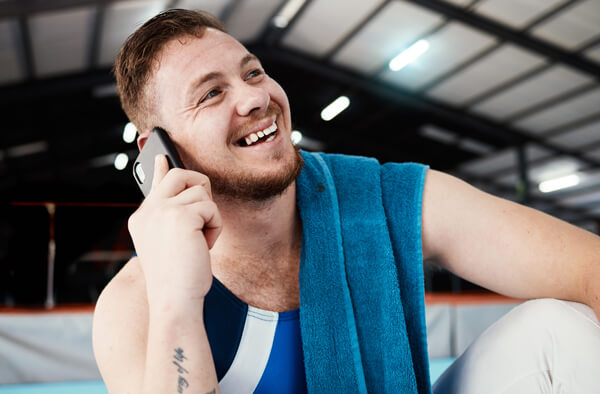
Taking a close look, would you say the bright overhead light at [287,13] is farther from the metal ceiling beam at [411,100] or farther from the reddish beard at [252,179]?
the reddish beard at [252,179]

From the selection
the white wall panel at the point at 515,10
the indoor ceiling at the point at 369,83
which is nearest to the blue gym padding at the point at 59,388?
the indoor ceiling at the point at 369,83

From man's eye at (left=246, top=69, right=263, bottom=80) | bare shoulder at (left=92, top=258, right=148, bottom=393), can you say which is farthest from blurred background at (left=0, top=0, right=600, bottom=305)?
man's eye at (left=246, top=69, right=263, bottom=80)

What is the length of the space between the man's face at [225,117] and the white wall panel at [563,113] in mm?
8437

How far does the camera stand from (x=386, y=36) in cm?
780

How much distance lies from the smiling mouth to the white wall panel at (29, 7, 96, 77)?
5335mm

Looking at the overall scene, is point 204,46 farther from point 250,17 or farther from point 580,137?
point 580,137

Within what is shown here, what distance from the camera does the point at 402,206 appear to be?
2.84 ft

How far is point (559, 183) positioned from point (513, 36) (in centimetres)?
633

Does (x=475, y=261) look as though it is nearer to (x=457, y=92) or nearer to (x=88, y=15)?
(x=88, y=15)

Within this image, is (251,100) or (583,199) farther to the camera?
(583,199)

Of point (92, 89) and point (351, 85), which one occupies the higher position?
point (351, 85)

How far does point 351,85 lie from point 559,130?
13.7 feet

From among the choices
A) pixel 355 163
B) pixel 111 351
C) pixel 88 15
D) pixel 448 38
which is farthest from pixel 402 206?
pixel 448 38

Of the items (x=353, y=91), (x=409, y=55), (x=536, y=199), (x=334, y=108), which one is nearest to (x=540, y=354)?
(x=409, y=55)
